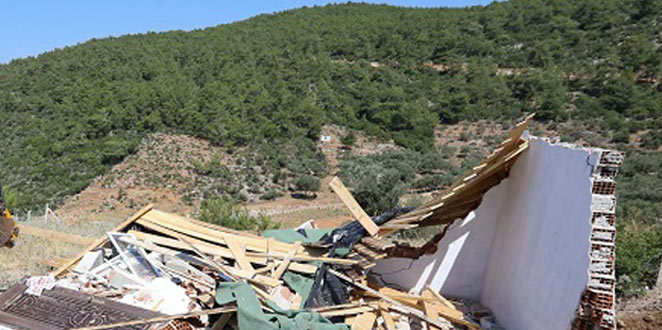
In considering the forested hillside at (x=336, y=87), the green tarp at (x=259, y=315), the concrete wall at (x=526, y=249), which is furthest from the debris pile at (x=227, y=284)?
the forested hillside at (x=336, y=87)

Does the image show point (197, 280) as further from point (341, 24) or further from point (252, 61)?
point (341, 24)

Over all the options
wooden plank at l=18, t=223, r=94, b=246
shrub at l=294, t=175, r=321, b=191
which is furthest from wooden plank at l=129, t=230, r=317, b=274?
shrub at l=294, t=175, r=321, b=191

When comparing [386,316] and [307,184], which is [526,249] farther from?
[307,184]

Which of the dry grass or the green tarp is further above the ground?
the green tarp

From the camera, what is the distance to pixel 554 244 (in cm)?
439

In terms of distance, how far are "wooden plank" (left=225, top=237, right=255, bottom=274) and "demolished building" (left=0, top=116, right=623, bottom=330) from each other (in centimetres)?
3

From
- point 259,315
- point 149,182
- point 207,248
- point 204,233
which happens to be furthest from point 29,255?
point 149,182

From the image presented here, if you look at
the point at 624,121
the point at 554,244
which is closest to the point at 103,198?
the point at 554,244

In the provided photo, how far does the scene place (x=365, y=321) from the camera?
494cm

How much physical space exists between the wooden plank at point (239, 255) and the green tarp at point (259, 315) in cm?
67

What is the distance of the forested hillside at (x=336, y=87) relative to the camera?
2883 cm

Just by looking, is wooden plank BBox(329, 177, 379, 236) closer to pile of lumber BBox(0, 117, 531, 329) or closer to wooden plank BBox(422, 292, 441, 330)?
pile of lumber BBox(0, 117, 531, 329)

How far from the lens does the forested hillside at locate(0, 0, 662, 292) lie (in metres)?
28.8

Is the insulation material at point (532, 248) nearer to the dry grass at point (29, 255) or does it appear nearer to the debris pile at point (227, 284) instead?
the debris pile at point (227, 284)
